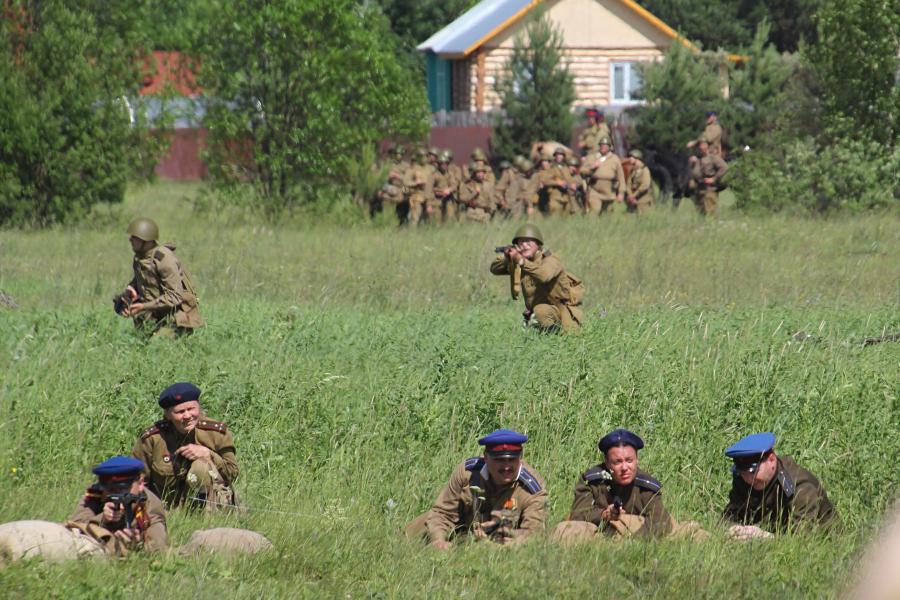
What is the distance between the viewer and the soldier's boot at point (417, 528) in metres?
8.05

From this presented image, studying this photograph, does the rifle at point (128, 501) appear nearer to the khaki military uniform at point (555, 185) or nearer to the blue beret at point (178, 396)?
the blue beret at point (178, 396)

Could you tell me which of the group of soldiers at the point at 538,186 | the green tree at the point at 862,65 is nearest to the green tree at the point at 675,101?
the group of soldiers at the point at 538,186

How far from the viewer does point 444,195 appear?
26.0 m

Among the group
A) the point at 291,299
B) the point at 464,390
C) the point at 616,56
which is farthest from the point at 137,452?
the point at 616,56

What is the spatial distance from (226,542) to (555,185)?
63.1 ft

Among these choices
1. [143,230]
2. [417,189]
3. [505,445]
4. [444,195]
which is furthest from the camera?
[444,195]

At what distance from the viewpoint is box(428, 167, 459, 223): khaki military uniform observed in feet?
84.7

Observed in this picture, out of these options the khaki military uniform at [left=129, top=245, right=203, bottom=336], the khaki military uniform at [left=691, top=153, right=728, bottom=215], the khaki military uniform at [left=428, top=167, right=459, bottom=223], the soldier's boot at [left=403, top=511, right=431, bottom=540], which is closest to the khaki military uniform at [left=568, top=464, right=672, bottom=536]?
the soldier's boot at [left=403, top=511, right=431, bottom=540]

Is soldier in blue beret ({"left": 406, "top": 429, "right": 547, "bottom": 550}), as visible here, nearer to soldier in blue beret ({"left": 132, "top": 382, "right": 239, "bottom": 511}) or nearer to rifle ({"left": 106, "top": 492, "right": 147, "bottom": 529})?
soldier in blue beret ({"left": 132, "top": 382, "right": 239, "bottom": 511})

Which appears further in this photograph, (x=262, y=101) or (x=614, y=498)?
(x=262, y=101)

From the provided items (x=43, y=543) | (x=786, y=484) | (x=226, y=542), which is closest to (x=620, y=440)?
(x=786, y=484)

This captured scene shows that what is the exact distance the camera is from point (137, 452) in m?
8.41

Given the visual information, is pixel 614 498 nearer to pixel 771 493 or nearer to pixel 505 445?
pixel 505 445

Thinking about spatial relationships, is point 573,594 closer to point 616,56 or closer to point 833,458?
point 833,458
